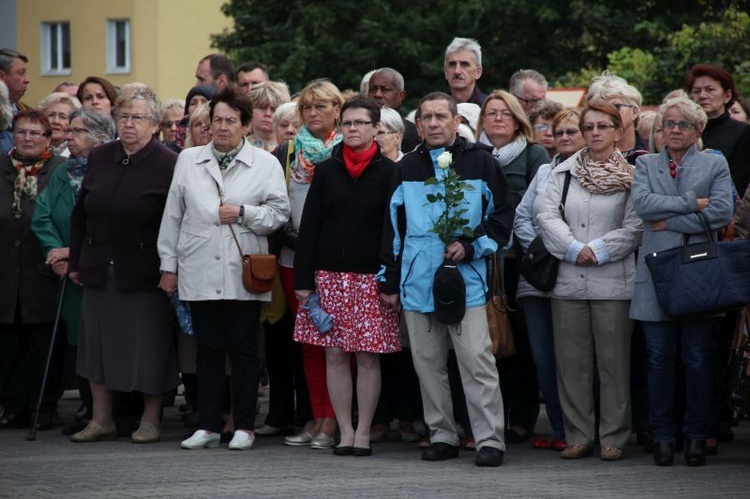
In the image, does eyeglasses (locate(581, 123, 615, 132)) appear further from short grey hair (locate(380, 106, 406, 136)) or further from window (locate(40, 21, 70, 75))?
window (locate(40, 21, 70, 75))

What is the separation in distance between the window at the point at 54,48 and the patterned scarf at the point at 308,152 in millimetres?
44008

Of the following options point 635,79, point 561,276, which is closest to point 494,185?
point 561,276

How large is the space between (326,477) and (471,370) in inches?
49.9

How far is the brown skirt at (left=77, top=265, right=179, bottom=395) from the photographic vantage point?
35.7 ft

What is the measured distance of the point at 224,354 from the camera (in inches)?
420

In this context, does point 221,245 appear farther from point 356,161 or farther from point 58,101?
point 58,101

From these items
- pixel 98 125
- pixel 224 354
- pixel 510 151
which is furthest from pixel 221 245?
pixel 510 151

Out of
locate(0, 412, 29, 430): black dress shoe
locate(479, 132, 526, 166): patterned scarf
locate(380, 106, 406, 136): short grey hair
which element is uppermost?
locate(380, 106, 406, 136): short grey hair

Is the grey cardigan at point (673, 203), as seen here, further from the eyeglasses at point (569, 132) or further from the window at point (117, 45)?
the window at point (117, 45)

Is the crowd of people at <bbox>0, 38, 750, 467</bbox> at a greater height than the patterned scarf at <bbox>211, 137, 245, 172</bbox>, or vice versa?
the patterned scarf at <bbox>211, 137, 245, 172</bbox>

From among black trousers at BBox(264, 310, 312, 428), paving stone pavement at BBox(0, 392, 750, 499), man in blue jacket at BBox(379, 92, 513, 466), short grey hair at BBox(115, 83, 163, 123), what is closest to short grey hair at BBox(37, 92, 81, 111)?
short grey hair at BBox(115, 83, 163, 123)

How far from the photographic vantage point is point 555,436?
10.6m

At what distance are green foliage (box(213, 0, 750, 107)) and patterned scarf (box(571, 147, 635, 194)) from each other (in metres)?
29.5

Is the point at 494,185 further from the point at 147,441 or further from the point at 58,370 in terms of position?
the point at 58,370
